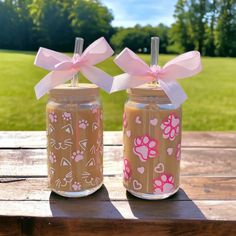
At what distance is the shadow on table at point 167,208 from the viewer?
1.93 ft

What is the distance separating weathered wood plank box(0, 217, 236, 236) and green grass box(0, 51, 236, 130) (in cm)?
141

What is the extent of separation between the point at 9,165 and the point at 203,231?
18.5 inches

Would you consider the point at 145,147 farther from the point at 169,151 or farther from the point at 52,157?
the point at 52,157

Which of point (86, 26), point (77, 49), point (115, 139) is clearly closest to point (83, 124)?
point (77, 49)

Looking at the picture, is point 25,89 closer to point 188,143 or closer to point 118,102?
point 118,102

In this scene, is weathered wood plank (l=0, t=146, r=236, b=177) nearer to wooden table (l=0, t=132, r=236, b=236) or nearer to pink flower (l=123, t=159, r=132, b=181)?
wooden table (l=0, t=132, r=236, b=236)

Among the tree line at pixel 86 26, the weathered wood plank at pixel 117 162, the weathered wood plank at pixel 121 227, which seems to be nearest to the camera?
the weathered wood plank at pixel 121 227

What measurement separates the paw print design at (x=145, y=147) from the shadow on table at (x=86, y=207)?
0.34 feet

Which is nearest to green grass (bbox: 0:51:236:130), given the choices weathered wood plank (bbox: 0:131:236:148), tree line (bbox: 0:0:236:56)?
tree line (bbox: 0:0:236:56)

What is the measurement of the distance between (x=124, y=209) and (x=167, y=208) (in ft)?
0.24

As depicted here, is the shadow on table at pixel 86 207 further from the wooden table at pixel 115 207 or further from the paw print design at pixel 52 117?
the paw print design at pixel 52 117

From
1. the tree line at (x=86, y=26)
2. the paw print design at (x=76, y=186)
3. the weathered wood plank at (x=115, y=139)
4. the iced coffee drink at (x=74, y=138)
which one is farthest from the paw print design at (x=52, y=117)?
the tree line at (x=86, y=26)

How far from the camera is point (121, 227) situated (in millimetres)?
580

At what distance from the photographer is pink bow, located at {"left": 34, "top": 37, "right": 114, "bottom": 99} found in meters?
0.61
